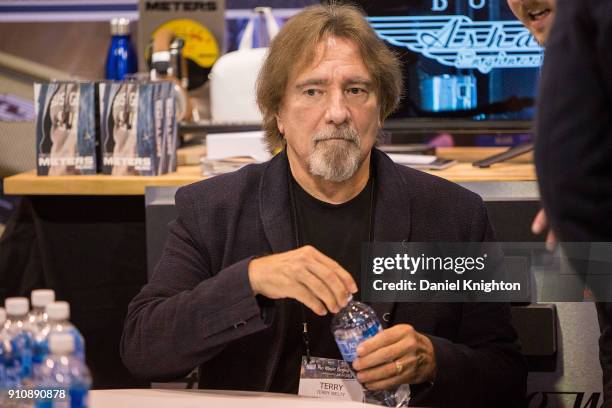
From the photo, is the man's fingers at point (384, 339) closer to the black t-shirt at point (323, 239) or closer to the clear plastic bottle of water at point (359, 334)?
the clear plastic bottle of water at point (359, 334)

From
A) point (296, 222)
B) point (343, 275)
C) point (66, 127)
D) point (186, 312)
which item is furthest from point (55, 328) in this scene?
point (66, 127)

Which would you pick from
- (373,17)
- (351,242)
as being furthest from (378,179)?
(373,17)

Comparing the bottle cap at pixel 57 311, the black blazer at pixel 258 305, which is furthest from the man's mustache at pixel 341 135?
the bottle cap at pixel 57 311

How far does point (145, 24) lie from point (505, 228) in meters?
1.46

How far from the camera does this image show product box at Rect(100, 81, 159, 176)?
2.92 meters

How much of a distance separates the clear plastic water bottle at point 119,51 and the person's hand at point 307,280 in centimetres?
176

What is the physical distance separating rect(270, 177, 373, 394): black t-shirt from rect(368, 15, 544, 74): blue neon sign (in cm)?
90

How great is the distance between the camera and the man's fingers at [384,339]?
5.91 feet

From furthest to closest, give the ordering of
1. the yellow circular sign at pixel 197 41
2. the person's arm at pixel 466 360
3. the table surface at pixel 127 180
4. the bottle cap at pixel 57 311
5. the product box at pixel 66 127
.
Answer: the yellow circular sign at pixel 197 41
the product box at pixel 66 127
the table surface at pixel 127 180
the person's arm at pixel 466 360
the bottle cap at pixel 57 311

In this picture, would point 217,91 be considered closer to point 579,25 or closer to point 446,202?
point 446,202

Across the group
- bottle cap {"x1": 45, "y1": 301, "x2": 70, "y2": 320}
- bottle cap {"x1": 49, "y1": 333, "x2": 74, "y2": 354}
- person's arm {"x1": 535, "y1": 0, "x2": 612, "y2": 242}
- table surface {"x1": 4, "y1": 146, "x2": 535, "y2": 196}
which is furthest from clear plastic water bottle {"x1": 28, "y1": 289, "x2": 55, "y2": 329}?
table surface {"x1": 4, "y1": 146, "x2": 535, "y2": 196}

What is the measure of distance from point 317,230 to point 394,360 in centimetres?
47

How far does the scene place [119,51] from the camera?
3438mm

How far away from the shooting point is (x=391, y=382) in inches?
72.9
